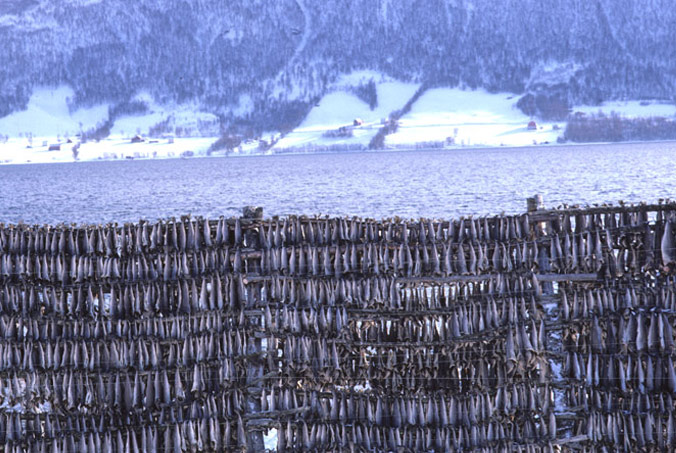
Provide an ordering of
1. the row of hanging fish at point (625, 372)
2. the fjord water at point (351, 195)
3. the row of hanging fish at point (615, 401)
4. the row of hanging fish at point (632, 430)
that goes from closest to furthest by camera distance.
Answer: the row of hanging fish at point (632, 430) < the row of hanging fish at point (615, 401) < the row of hanging fish at point (625, 372) < the fjord water at point (351, 195)

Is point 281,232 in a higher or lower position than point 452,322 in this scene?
higher

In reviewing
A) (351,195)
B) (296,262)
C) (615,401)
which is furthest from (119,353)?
(351,195)

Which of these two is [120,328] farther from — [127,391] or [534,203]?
[534,203]

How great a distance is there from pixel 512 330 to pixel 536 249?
1.13 metres

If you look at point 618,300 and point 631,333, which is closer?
point 631,333

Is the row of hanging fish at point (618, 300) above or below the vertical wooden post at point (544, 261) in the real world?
below

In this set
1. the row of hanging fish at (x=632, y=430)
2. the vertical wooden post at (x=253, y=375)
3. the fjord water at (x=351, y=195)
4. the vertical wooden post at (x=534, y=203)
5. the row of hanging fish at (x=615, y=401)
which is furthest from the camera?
the fjord water at (x=351, y=195)

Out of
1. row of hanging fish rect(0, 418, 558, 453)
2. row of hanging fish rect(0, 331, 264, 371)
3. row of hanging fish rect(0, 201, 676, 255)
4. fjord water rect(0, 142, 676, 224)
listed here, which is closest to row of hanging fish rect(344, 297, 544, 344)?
row of hanging fish rect(0, 201, 676, 255)

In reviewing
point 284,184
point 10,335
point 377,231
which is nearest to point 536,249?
point 377,231

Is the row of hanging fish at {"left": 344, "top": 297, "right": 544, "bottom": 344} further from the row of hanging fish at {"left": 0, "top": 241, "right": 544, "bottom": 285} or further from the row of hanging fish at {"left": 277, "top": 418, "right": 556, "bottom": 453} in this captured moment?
the row of hanging fish at {"left": 277, "top": 418, "right": 556, "bottom": 453}

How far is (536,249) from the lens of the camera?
35.6 feet

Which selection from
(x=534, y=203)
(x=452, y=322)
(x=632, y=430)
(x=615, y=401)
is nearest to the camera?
(x=632, y=430)

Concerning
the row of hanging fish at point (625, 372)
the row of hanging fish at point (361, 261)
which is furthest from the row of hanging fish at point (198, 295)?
the row of hanging fish at point (625, 372)

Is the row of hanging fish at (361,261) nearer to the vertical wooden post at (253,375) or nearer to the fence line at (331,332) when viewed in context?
the fence line at (331,332)
